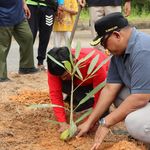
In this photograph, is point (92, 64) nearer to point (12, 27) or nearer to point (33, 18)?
point (12, 27)

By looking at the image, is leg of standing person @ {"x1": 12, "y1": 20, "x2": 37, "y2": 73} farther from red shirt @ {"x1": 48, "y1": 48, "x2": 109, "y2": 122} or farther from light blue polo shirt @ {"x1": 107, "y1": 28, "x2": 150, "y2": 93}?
light blue polo shirt @ {"x1": 107, "y1": 28, "x2": 150, "y2": 93}

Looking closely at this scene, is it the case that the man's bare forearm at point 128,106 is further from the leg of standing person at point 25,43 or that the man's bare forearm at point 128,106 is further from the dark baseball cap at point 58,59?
the leg of standing person at point 25,43

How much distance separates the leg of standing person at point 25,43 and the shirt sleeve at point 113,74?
252 cm

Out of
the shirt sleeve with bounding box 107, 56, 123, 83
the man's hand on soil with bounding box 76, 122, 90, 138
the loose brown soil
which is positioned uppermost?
the shirt sleeve with bounding box 107, 56, 123, 83

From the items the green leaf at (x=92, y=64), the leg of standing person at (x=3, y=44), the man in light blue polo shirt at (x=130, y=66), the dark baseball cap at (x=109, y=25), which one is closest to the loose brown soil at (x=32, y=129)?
the man in light blue polo shirt at (x=130, y=66)

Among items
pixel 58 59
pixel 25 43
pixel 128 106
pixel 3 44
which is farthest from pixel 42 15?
pixel 128 106

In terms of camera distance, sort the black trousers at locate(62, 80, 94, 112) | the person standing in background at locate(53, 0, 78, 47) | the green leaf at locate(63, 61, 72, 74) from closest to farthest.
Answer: the green leaf at locate(63, 61, 72, 74) < the black trousers at locate(62, 80, 94, 112) < the person standing in background at locate(53, 0, 78, 47)

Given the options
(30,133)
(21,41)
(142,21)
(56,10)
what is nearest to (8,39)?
(21,41)

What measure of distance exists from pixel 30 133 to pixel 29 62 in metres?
2.51

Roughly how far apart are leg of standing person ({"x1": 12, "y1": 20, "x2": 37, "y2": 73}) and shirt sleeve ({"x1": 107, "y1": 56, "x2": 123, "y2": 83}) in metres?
2.52

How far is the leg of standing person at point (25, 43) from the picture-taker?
6238 millimetres

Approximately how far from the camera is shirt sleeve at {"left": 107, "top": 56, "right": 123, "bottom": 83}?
3843 millimetres

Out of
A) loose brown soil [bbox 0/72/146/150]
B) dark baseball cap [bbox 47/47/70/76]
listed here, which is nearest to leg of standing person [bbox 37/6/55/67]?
loose brown soil [bbox 0/72/146/150]

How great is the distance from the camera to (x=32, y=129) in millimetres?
4246
